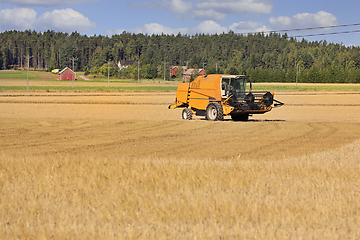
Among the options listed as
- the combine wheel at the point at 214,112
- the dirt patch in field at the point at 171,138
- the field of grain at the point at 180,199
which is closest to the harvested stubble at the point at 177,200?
the field of grain at the point at 180,199

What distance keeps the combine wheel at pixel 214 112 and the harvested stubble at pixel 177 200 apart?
A: 17400mm

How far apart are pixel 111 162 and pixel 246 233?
6.01 metres

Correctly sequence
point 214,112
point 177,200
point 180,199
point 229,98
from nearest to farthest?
point 177,200 < point 180,199 < point 229,98 < point 214,112

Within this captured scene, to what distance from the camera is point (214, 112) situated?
29.4 meters

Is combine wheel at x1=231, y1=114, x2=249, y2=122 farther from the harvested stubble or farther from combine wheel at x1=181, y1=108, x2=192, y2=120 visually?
the harvested stubble

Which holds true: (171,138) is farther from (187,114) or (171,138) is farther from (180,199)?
(180,199)

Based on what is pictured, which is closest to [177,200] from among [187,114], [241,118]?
[187,114]

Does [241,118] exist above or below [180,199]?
below

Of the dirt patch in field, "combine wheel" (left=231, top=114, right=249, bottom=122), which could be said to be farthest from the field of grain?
"combine wheel" (left=231, top=114, right=249, bottom=122)

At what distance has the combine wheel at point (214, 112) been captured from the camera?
28703 millimetres

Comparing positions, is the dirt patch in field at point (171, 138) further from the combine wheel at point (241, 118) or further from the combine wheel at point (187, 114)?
the combine wheel at point (241, 118)

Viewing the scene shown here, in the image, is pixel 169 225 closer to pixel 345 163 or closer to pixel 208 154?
pixel 345 163

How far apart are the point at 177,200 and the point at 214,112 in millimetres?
22070

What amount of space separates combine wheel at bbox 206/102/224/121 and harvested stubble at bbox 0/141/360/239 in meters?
17.4
